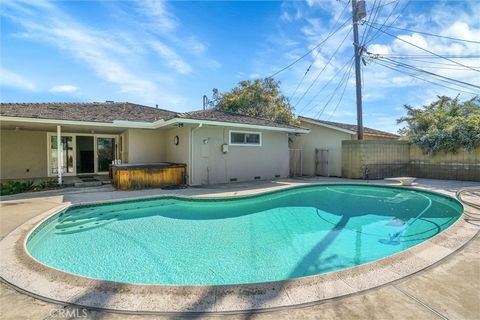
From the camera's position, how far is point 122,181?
31.7ft

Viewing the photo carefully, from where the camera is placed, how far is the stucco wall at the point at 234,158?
1115 centimetres

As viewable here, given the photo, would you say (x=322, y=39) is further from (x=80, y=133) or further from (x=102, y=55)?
(x=80, y=133)

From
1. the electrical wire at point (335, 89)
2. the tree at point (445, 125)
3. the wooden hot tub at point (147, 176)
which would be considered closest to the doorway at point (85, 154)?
the wooden hot tub at point (147, 176)

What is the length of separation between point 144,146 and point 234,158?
192 inches

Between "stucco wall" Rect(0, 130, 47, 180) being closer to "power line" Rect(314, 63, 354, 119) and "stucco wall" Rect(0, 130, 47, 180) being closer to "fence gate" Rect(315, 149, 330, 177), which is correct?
"fence gate" Rect(315, 149, 330, 177)

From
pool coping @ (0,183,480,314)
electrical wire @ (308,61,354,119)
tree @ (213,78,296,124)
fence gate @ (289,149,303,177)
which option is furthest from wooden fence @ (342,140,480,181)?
pool coping @ (0,183,480,314)

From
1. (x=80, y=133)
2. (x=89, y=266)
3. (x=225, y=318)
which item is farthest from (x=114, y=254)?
(x=80, y=133)

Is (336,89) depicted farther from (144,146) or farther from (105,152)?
(105,152)

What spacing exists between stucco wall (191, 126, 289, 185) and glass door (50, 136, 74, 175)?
785 centimetres

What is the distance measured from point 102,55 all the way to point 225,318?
12.2m

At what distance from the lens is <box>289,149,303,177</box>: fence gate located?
15370mm

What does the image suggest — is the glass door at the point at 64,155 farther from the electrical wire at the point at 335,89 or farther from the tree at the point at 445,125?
the tree at the point at 445,125

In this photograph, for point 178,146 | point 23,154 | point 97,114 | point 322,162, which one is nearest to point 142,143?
point 178,146

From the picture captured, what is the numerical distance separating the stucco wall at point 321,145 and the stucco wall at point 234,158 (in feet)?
8.39
